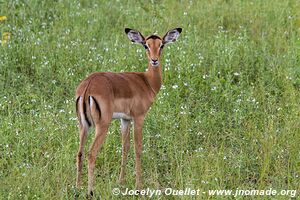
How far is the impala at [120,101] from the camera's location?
18.8 feet

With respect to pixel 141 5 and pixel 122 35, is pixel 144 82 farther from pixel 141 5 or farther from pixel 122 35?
pixel 141 5

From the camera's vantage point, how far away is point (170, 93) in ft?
25.5

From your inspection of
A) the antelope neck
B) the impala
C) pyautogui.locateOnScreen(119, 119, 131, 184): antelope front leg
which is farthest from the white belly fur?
the antelope neck

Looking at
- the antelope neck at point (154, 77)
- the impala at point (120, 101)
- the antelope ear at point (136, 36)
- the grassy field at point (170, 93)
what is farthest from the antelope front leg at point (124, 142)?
the antelope ear at point (136, 36)

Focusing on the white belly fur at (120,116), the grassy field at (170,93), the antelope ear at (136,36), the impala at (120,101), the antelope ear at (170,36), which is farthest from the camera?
the antelope ear at (170,36)

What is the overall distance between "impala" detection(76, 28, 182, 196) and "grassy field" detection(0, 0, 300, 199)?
265 mm

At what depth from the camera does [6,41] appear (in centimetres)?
884

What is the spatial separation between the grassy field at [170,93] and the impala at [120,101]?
0.26 m

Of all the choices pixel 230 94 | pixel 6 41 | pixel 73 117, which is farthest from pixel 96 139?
pixel 6 41

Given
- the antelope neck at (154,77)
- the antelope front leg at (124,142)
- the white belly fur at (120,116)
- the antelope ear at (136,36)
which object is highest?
the antelope ear at (136,36)

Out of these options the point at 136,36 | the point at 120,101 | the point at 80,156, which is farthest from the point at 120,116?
the point at 136,36

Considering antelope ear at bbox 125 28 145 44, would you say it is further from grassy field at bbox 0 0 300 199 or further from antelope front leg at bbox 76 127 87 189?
antelope front leg at bbox 76 127 87 189

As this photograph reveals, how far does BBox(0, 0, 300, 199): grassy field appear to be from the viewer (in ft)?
20.1

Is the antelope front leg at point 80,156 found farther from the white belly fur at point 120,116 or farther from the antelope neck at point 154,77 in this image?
the antelope neck at point 154,77
